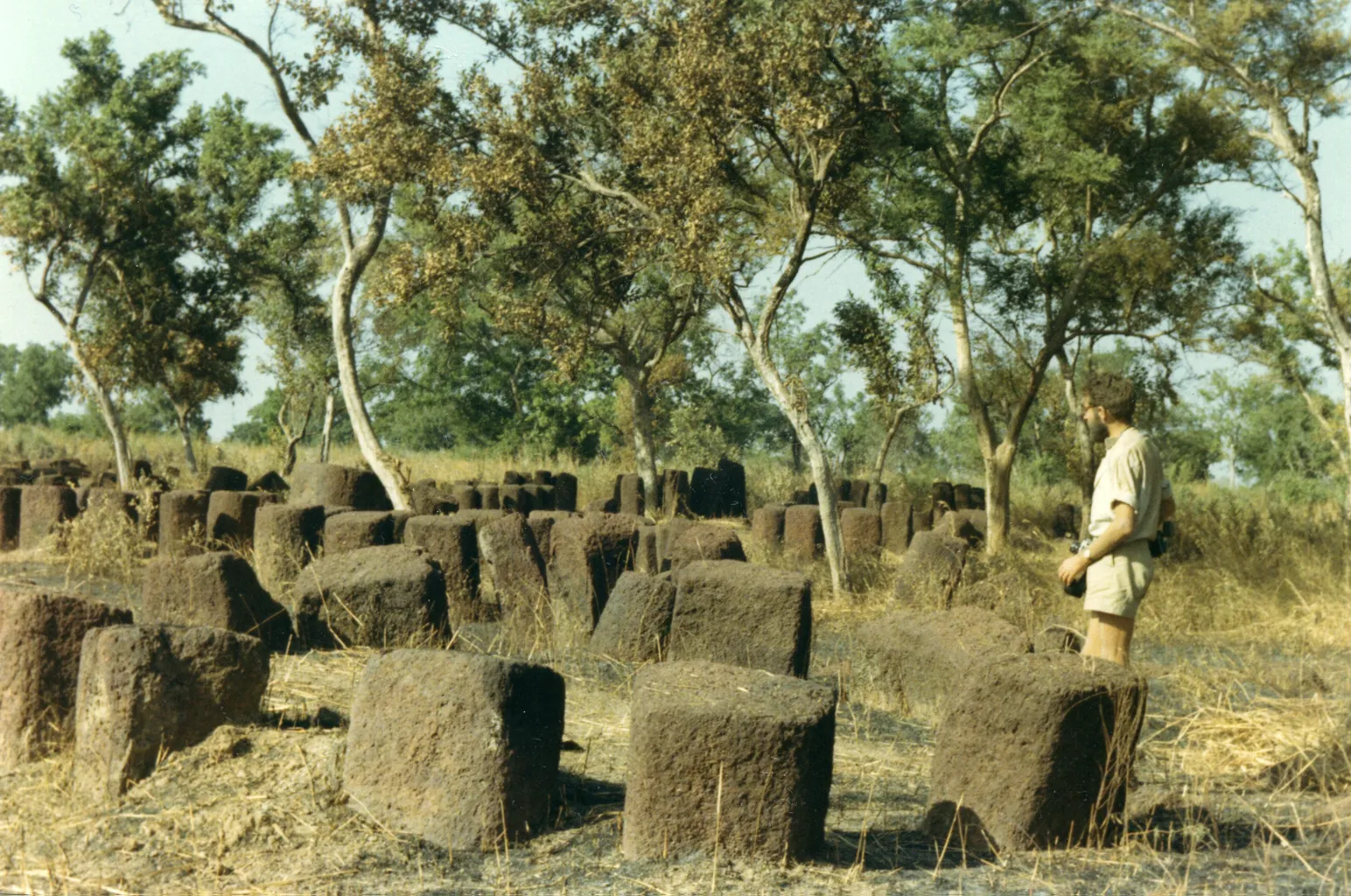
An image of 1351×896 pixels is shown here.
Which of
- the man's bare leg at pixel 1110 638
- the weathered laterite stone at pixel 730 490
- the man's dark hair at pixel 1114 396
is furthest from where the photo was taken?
the weathered laterite stone at pixel 730 490

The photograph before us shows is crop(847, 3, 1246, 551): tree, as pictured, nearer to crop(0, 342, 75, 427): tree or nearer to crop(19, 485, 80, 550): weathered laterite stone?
crop(19, 485, 80, 550): weathered laterite stone

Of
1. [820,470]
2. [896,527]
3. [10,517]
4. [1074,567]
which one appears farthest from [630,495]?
[1074,567]

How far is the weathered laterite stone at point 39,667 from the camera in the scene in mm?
6281

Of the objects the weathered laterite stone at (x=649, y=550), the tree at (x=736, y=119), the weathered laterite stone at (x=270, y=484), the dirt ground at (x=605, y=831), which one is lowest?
the dirt ground at (x=605, y=831)

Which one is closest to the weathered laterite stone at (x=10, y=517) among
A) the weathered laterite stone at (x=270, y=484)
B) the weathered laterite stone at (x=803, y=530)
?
the weathered laterite stone at (x=270, y=484)

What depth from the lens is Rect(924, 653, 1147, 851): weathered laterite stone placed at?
527 cm

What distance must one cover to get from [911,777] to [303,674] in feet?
11.5

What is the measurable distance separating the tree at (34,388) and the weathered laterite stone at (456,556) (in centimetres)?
7610

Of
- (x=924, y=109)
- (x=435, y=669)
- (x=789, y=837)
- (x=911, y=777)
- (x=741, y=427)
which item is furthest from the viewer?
(x=741, y=427)

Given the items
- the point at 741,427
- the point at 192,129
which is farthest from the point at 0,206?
the point at 741,427

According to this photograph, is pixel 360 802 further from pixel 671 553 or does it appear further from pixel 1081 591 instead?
pixel 671 553

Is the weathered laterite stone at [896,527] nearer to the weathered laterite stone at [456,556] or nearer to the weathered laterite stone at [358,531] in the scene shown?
the weathered laterite stone at [358,531]

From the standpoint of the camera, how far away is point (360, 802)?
542 centimetres

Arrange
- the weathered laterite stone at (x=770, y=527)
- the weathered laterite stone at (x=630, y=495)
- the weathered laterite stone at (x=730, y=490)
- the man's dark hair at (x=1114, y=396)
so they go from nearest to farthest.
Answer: the man's dark hair at (x=1114, y=396) < the weathered laterite stone at (x=770, y=527) < the weathered laterite stone at (x=630, y=495) < the weathered laterite stone at (x=730, y=490)
